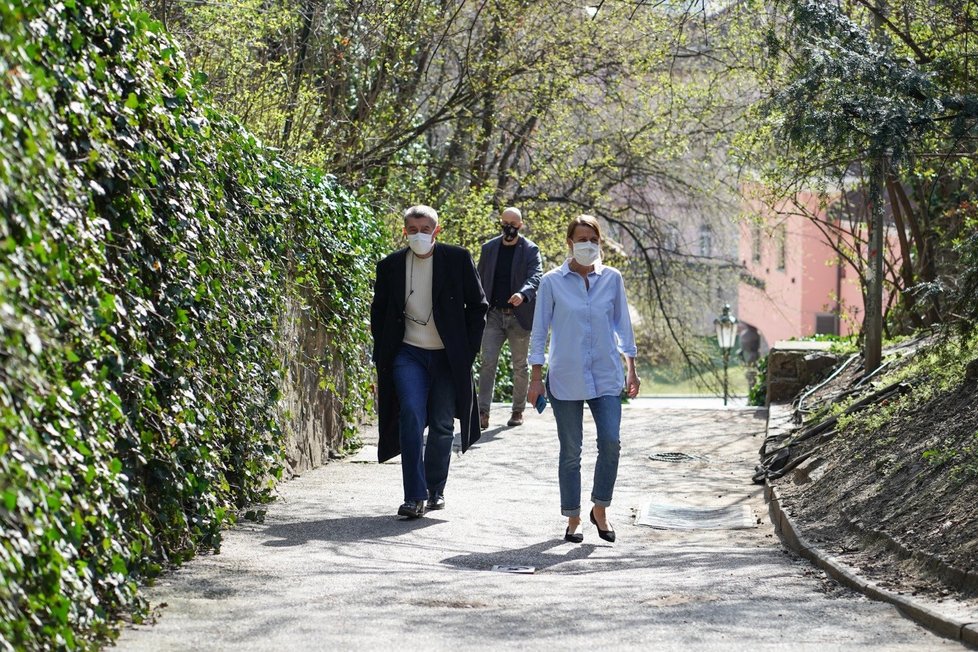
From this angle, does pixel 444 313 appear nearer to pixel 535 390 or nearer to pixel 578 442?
pixel 535 390

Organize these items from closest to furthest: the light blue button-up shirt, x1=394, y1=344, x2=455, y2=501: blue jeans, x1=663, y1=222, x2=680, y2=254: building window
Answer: the light blue button-up shirt < x1=394, y1=344, x2=455, y2=501: blue jeans < x1=663, y1=222, x2=680, y2=254: building window

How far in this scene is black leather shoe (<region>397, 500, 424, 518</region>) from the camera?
8719mm

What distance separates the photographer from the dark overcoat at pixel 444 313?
882cm

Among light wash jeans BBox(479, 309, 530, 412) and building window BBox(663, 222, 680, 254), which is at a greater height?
building window BBox(663, 222, 680, 254)

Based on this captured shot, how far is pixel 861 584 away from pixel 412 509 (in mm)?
3023

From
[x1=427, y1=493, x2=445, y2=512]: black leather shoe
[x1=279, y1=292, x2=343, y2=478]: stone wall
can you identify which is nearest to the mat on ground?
[x1=427, y1=493, x2=445, y2=512]: black leather shoe

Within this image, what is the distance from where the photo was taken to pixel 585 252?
322 inches

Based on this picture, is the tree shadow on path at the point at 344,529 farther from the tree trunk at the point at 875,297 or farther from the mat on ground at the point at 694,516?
the tree trunk at the point at 875,297

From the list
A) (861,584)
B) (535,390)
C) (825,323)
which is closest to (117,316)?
(535,390)

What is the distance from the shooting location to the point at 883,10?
42.5ft

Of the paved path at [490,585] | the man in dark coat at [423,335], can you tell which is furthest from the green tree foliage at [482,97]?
the paved path at [490,585]

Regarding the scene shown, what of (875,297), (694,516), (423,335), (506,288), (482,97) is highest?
(482,97)

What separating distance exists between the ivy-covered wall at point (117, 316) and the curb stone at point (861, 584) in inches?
125

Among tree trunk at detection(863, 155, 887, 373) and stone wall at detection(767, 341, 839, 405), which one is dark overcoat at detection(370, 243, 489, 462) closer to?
tree trunk at detection(863, 155, 887, 373)
